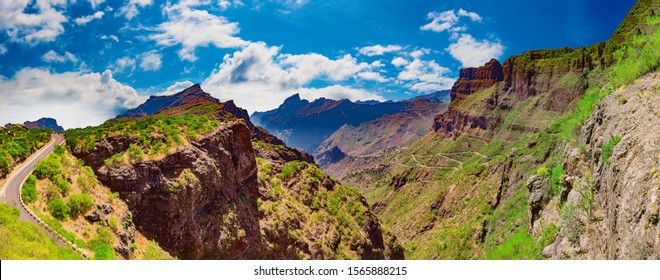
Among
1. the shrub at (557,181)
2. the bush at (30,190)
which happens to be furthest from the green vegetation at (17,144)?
the shrub at (557,181)

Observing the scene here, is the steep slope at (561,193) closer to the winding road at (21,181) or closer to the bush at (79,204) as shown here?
the winding road at (21,181)

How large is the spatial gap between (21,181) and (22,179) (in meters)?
→ 0.30

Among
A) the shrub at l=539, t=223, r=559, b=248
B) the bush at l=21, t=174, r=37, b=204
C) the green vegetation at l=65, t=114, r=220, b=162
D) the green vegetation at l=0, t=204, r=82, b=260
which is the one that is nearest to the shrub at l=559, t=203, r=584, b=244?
the shrub at l=539, t=223, r=559, b=248

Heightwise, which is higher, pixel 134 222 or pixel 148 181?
pixel 148 181

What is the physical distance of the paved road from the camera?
18594 millimetres

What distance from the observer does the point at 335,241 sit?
45.2 meters

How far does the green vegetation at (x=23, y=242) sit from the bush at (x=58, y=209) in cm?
253

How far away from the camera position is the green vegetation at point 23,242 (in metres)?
12.4

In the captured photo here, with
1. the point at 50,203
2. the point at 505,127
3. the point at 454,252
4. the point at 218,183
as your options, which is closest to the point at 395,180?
the point at 505,127

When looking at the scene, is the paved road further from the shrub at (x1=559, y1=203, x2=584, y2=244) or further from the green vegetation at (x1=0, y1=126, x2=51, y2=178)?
the shrub at (x1=559, y1=203, x2=584, y2=244)

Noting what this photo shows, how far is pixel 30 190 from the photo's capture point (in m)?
20.4
